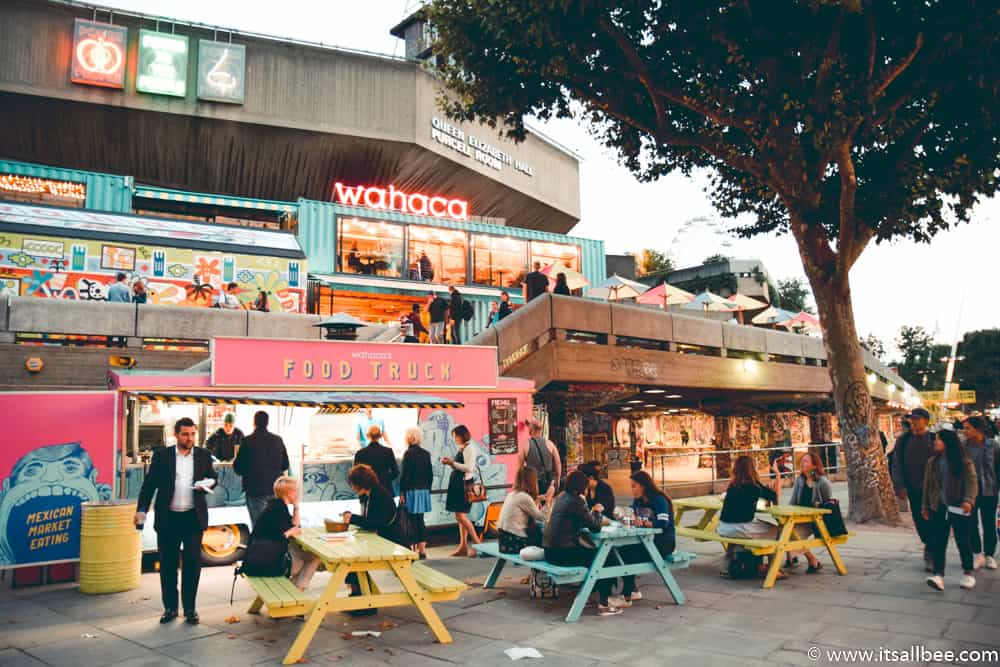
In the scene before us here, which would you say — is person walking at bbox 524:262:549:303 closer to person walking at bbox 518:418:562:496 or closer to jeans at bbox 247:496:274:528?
person walking at bbox 518:418:562:496

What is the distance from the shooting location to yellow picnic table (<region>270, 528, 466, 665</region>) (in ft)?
17.1

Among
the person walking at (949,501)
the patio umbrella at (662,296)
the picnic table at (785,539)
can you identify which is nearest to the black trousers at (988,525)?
the person walking at (949,501)

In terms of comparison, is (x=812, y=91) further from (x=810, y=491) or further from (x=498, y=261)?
(x=498, y=261)

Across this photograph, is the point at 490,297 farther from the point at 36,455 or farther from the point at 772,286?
the point at 772,286

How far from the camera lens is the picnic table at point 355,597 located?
513cm

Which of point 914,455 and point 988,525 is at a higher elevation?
point 914,455

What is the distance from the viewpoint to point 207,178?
3056 cm

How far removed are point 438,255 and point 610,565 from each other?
70.0 ft

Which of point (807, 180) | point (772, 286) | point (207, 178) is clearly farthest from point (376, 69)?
point (772, 286)

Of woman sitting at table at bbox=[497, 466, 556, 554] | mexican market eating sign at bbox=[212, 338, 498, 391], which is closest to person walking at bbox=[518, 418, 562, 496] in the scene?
mexican market eating sign at bbox=[212, 338, 498, 391]

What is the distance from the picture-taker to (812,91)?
12.7 meters

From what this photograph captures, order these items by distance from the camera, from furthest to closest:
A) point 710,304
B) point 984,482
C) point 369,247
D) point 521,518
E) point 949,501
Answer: point 369,247, point 710,304, point 984,482, point 521,518, point 949,501

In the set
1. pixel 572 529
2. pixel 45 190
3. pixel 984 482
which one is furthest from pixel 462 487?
pixel 45 190

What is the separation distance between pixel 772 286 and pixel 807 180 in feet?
130
